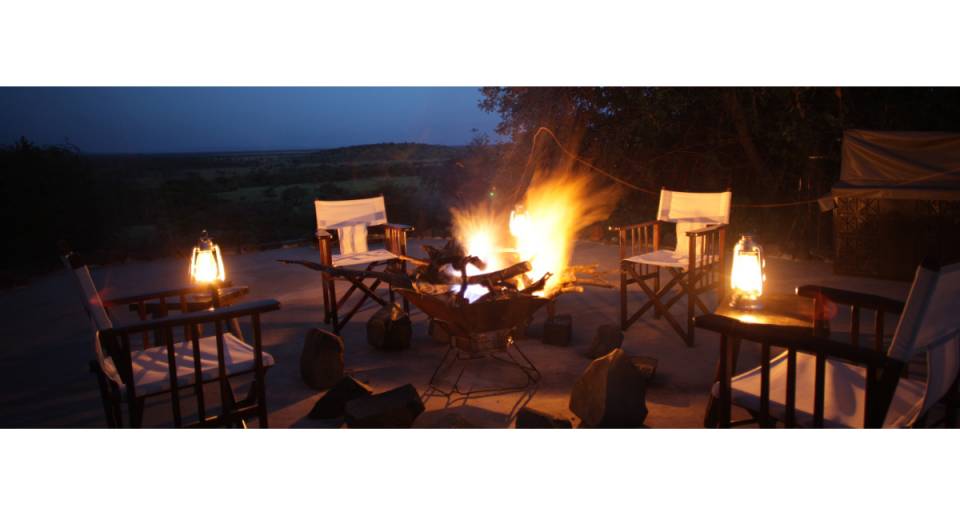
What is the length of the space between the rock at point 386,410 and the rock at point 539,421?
0.45 m

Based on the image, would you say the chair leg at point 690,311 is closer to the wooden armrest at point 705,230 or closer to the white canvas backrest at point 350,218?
the wooden armrest at point 705,230

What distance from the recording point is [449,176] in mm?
12656

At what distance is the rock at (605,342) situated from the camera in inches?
132

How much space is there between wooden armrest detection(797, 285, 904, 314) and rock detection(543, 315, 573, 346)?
1.50m

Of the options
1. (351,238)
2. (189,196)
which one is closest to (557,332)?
(351,238)

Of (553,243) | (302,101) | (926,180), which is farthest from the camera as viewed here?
(553,243)

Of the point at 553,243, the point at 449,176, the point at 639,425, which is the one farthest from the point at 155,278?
the point at 449,176

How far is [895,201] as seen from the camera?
482 cm

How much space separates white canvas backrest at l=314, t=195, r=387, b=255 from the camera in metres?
4.45

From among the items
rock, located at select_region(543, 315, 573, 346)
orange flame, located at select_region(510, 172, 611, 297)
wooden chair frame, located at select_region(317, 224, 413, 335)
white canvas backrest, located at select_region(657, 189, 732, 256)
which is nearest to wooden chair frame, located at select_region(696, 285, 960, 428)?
rock, located at select_region(543, 315, 573, 346)

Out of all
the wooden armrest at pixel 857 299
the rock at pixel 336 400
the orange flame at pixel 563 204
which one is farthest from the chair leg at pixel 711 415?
the orange flame at pixel 563 204
